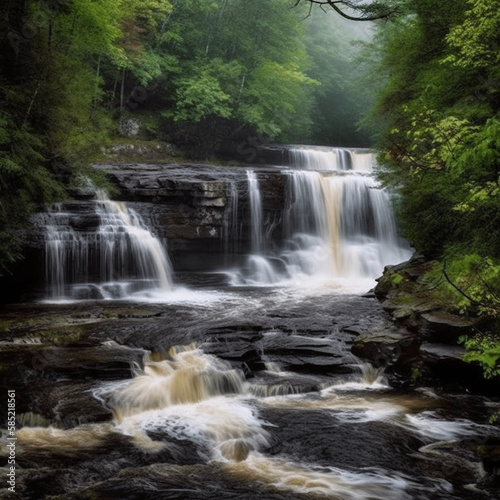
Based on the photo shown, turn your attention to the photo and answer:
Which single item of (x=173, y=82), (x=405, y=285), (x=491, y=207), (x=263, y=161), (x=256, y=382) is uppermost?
(x=173, y=82)

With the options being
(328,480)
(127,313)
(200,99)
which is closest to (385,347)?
(328,480)

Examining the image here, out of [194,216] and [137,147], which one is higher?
[137,147]

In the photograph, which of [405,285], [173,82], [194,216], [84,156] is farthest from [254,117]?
[405,285]

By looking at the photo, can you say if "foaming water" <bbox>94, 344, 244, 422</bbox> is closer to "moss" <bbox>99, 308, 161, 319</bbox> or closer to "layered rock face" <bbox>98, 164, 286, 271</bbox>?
"moss" <bbox>99, 308, 161, 319</bbox>

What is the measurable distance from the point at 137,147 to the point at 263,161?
22.9 ft

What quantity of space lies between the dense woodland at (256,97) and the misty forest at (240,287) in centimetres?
9

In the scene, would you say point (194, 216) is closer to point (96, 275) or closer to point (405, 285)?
point (96, 275)

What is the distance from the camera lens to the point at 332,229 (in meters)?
19.6

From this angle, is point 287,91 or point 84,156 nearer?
point 84,156

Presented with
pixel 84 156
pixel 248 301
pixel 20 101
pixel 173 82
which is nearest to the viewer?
pixel 20 101

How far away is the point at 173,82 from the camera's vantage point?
82.9ft

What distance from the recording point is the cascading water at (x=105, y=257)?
1365cm

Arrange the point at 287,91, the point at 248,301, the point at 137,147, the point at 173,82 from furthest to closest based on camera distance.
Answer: the point at 287,91, the point at 173,82, the point at 137,147, the point at 248,301

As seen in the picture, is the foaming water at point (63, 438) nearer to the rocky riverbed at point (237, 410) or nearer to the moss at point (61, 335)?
the rocky riverbed at point (237, 410)
